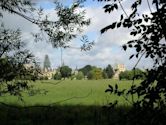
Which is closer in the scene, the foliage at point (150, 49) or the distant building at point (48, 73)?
the foliage at point (150, 49)

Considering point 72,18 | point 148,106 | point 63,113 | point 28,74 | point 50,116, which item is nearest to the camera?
point 148,106

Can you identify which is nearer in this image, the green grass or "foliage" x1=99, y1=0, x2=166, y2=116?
"foliage" x1=99, y1=0, x2=166, y2=116

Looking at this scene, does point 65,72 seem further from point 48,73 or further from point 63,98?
point 63,98

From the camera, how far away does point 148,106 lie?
4648 millimetres

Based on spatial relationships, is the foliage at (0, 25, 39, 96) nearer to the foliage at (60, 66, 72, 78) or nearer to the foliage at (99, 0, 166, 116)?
the foliage at (60, 66, 72, 78)

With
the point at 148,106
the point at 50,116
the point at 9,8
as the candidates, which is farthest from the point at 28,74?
the point at 148,106

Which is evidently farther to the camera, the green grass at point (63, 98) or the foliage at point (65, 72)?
the green grass at point (63, 98)

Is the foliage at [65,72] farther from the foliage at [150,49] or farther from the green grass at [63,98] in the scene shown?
the foliage at [150,49]

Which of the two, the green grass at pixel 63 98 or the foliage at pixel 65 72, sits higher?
the foliage at pixel 65 72

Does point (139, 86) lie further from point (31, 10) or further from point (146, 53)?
point (31, 10)

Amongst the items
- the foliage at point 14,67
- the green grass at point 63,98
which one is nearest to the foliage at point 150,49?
the green grass at point 63,98

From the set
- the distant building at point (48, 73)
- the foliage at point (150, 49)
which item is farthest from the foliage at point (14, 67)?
the foliage at point (150, 49)

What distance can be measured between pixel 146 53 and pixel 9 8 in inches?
195

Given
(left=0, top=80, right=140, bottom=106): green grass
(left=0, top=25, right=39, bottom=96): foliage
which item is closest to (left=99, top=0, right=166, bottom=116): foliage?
(left=0, top=80, right=140, bottom=106): green grass
